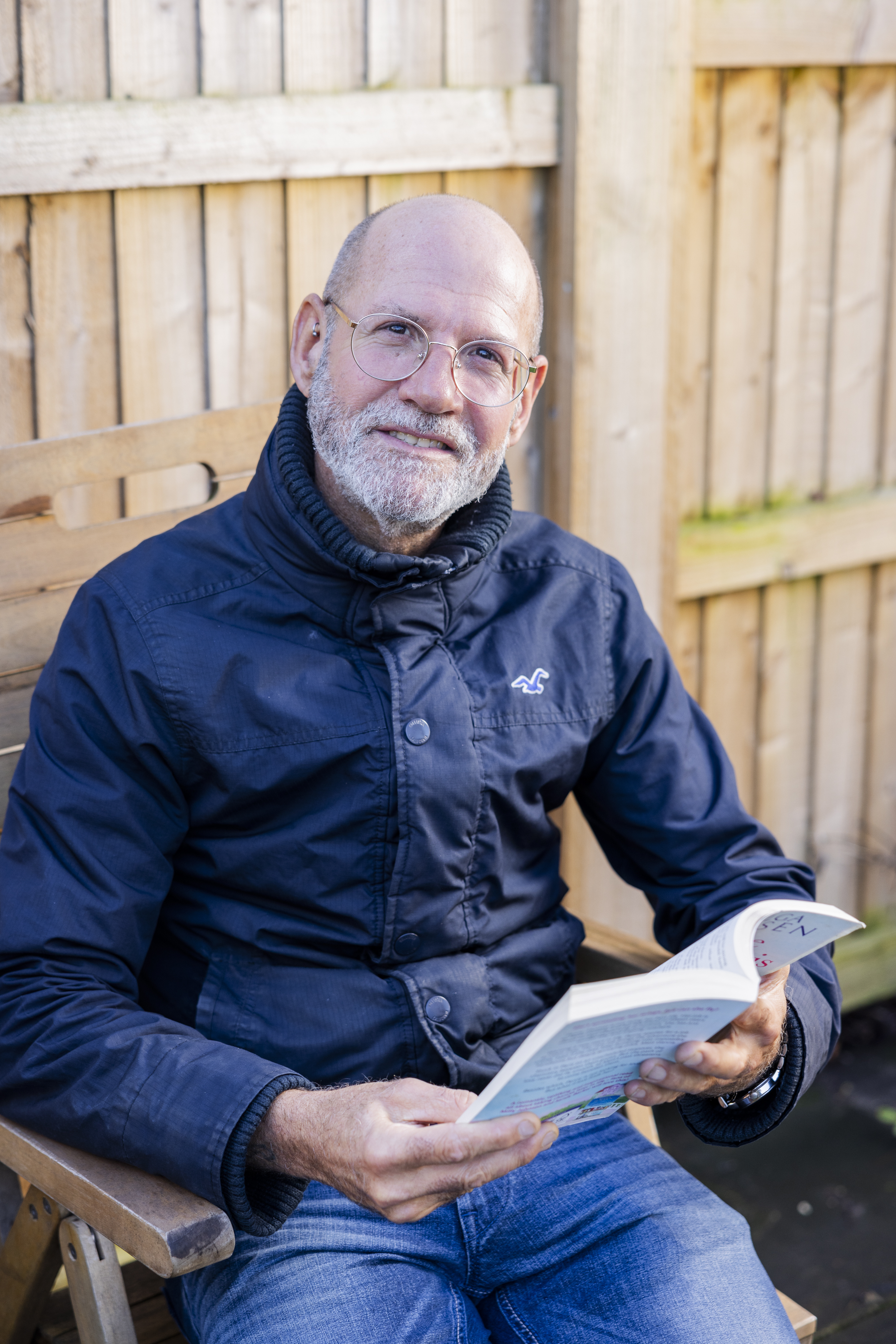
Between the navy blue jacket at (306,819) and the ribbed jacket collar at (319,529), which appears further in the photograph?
the ribbed jacket collar at (319,529)

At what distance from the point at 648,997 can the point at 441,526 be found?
0.93 metres

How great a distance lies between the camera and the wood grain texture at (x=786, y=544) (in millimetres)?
3166

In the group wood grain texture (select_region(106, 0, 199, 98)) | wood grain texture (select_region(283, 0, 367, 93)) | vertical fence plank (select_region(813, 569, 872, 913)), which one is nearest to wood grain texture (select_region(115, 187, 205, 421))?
wood grain texture (select_region(106, 0, 199, 98))

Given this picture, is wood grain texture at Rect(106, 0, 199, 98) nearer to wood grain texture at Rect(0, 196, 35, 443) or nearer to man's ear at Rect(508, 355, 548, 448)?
wood grain texture at Rect(0, 196, 35, 443)

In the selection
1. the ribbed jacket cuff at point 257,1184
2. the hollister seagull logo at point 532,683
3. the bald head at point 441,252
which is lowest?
the ribbed jacket cuff at point 257,1184

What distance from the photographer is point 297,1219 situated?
1.69 meters

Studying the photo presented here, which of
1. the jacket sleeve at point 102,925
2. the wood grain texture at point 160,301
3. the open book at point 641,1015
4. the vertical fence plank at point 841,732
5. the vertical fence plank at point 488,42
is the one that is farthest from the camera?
the vertical fence plank at point 841,732

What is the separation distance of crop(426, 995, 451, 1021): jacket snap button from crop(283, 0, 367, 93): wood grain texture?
1.58m

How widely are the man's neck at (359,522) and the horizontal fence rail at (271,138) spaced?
684mm

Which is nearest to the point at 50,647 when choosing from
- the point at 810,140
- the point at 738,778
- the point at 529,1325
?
the point at 529,1325

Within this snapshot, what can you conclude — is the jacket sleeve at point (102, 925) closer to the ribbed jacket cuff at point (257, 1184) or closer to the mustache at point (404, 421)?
the ribbed jacket cuff at point (257, 1184)

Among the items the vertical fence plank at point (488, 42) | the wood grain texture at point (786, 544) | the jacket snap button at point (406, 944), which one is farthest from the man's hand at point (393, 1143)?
the vertical fence plank at point (488, 42)

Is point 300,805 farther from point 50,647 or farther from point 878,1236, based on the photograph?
point 878,1236

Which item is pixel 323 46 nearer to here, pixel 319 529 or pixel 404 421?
pixel 404 421
